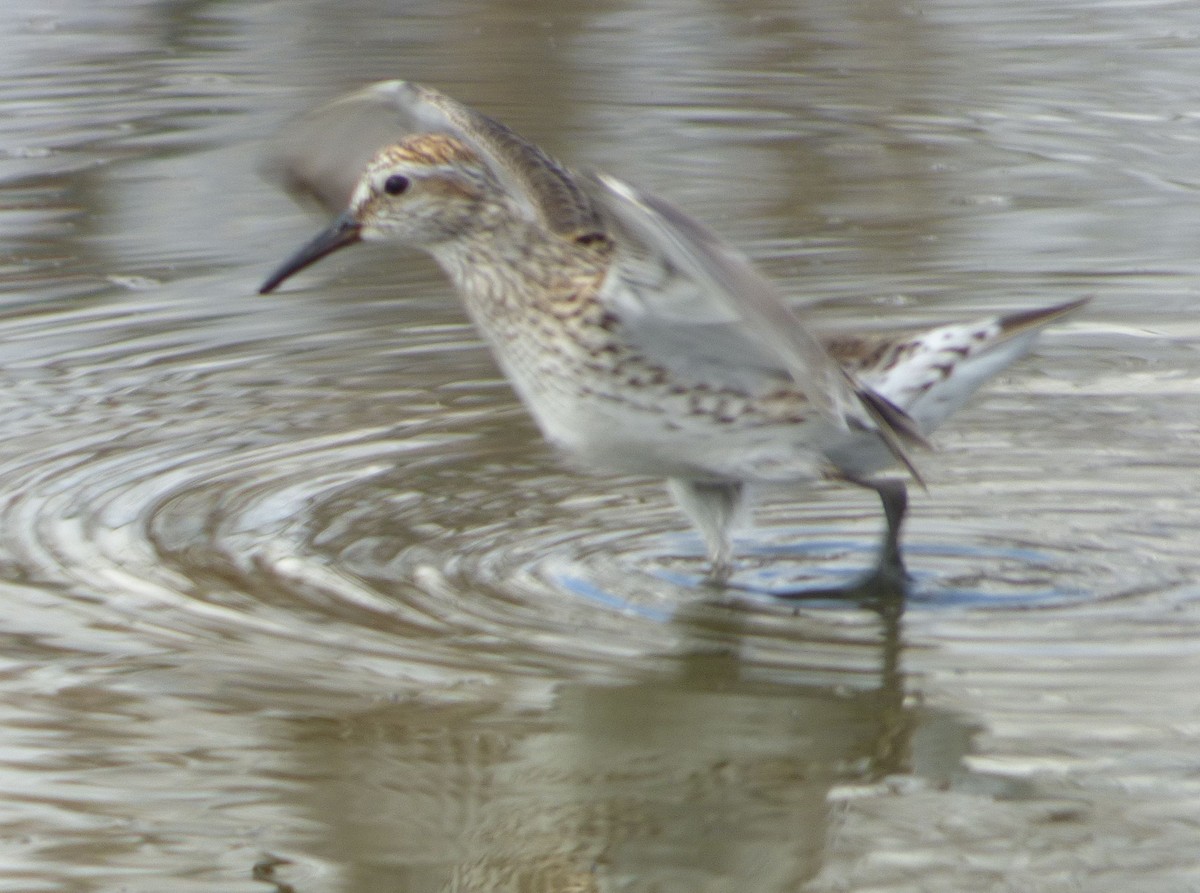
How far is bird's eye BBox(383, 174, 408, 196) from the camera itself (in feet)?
17.0

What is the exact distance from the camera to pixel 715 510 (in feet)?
17.0

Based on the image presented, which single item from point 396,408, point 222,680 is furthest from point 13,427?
point 222,680

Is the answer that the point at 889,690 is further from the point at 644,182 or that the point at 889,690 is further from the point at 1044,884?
the point at 644,182

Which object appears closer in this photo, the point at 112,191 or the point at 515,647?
the point at 515,647

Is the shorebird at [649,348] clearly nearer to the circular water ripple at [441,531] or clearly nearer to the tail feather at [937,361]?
the tail feather at [937,361]

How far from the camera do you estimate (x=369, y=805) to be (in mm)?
3830

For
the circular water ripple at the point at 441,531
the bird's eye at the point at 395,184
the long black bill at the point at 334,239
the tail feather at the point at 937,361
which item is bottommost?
the circular water ripple at the point at 441,531

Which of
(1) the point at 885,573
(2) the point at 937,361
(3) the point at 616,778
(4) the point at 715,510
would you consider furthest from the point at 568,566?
(3) the point at 616,778

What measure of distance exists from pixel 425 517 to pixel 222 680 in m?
1.15

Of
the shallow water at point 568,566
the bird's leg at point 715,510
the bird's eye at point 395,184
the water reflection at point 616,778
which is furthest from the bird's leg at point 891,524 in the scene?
the bird's eye at point 395,184

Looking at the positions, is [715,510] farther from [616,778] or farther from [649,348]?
[616,778]

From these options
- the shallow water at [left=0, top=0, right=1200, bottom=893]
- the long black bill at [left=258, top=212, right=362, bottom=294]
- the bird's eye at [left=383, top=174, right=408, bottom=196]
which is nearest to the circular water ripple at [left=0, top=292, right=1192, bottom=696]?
the shallow water at [left=0, top=0, right=1200, bottom=893]

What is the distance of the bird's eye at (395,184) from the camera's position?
17.0 ft

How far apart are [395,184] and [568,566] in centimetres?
102
